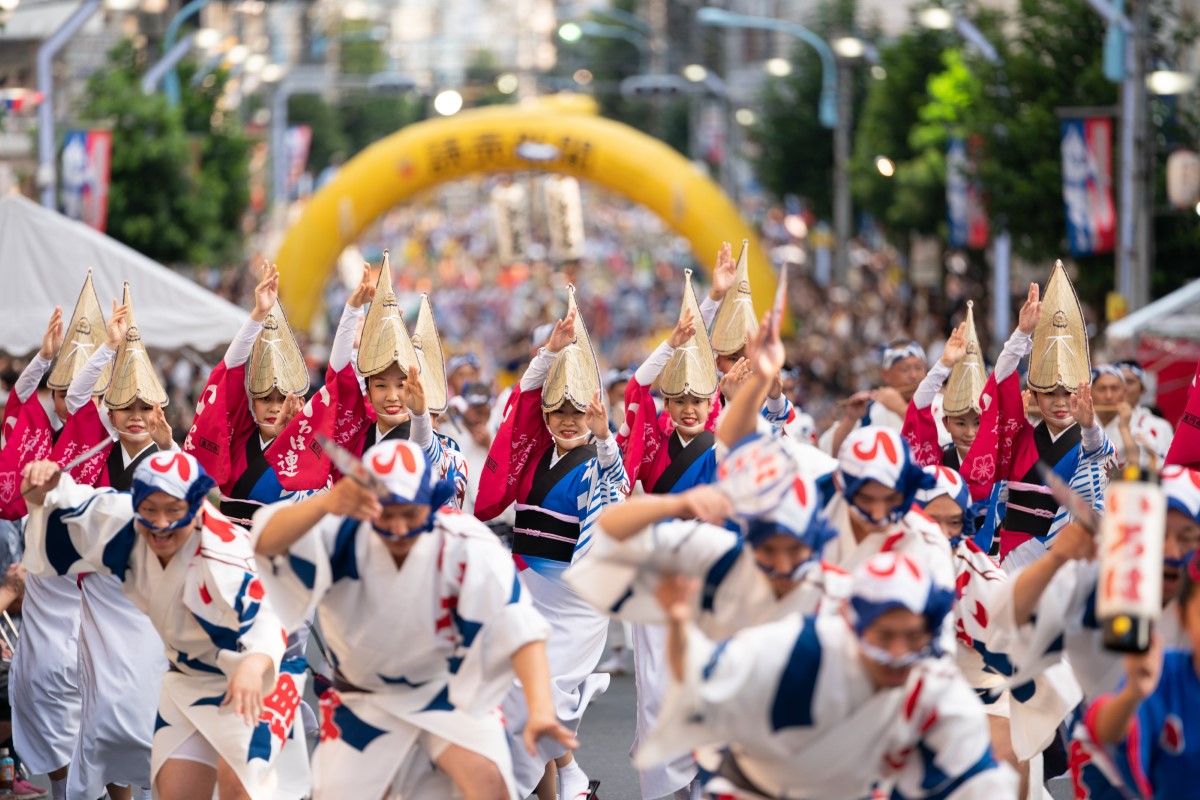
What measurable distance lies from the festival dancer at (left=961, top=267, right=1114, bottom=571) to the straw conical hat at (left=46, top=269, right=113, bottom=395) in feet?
12.7

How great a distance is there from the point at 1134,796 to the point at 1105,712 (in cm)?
29

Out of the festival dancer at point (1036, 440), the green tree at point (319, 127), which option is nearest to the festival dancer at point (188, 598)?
the festival dancer at point (1036, 440)

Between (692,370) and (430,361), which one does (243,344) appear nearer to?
(430,361)

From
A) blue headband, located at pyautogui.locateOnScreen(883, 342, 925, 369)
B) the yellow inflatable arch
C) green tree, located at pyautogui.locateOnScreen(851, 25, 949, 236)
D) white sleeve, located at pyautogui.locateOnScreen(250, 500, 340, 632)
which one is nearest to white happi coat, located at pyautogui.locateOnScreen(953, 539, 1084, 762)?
white sleeve, located at pyautogui.locateOnScreen(250, 500, 340, 632)

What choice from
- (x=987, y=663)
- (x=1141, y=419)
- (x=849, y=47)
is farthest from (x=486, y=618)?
(x=849, y=47)

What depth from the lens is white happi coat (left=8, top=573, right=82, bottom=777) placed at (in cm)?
852

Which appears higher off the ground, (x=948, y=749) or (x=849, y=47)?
(x=948, y=749)

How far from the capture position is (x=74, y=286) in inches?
560

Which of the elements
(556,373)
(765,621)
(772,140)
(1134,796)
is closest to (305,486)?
(556,373)

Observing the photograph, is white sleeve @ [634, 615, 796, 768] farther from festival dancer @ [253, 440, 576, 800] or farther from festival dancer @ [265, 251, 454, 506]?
festival dancer @ [265, 251, 454, 506]

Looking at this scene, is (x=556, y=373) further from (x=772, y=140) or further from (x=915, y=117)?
(x=772, y=140)

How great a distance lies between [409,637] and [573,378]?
298cm

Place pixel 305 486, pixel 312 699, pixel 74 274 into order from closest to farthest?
1. pixel 305 486
2. pixel 312 699
3. pixel 74 274

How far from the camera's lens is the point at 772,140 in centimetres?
3669
